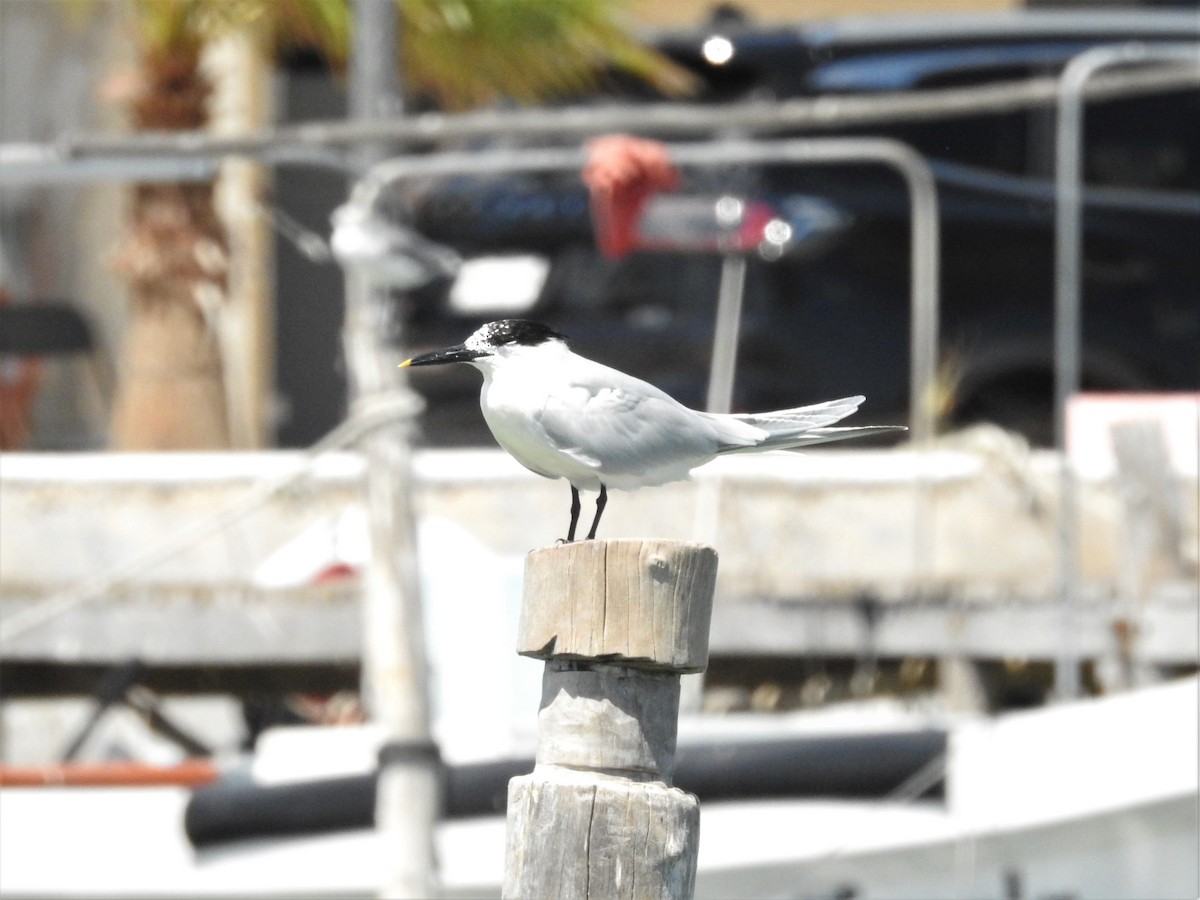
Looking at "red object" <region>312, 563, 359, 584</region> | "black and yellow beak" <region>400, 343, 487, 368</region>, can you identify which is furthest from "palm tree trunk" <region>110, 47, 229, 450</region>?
"black and yellow beak" <region>400, 343, 487, 368</region>

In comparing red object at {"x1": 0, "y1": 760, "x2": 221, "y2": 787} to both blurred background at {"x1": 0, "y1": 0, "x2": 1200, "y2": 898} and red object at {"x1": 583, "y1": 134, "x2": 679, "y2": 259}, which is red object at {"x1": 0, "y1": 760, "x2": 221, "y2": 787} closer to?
blurred background at {"x1": 0, "y1": 0, "x2": 1200, "y2": 898}

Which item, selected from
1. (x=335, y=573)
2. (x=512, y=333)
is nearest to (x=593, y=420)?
(x=512, y=333)

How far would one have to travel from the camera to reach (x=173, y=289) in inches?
304

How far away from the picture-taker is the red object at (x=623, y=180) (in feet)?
20.5

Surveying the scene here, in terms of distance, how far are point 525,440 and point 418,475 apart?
12.4 feet

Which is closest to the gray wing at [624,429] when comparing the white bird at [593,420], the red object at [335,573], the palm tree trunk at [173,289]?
the white bird at [593,420]

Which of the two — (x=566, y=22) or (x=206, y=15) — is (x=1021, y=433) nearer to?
(x=566, y=22)

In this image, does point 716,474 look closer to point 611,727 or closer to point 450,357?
point 450,357

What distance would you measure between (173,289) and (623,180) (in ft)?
7.23

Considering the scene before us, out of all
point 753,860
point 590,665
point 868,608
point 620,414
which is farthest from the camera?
point 868,608

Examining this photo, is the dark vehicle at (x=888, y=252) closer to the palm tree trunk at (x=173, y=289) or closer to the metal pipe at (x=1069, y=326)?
the metal pipe at (x=1069, y=326)

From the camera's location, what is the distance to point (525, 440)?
283cm

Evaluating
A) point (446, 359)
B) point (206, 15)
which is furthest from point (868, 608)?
point (446, 359)

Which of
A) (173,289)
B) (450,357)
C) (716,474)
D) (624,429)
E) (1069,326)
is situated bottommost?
(624,429)
